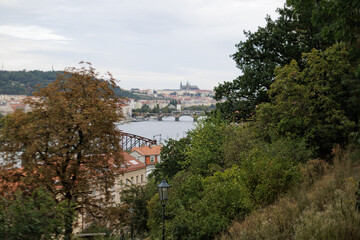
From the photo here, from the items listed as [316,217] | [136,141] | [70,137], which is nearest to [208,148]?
[70,137]

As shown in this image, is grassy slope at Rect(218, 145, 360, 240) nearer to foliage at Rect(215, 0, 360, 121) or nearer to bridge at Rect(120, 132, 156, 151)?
foliage at Rect(215, 0, 360, 121)

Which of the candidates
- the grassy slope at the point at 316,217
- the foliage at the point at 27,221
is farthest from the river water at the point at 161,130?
the foliage at the point at 27,221

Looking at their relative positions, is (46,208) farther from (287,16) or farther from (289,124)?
(287,16)

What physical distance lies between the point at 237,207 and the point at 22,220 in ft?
20.0

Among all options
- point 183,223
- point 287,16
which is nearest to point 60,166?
point 183,223

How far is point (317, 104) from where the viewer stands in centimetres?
1553

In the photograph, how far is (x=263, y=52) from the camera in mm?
24359

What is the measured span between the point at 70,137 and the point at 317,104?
9945 mm

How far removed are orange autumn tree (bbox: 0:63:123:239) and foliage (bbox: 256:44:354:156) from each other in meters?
7.17

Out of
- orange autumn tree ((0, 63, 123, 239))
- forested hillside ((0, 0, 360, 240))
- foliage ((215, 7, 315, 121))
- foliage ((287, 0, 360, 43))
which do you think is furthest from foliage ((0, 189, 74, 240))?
foliage ((215, 7, 315, 121))

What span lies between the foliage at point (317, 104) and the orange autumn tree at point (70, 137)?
23.5 feet

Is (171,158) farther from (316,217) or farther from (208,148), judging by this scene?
(316,217)

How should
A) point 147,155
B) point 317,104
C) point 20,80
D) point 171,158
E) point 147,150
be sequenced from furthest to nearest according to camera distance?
point 20,80 → point 147,150 → point 147,155 → point 171,158 → point 317,104

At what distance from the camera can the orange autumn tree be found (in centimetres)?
1160
